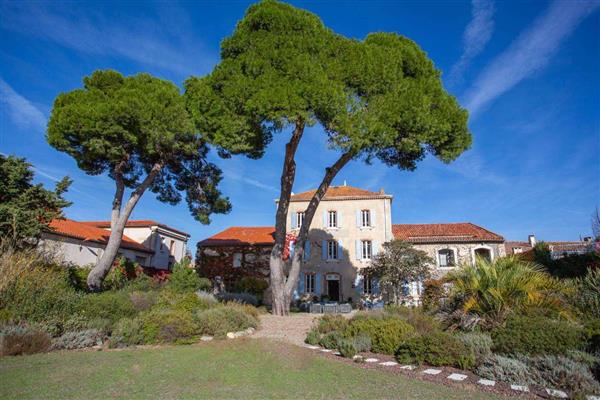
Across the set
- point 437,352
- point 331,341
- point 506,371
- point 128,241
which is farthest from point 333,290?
point 506,371

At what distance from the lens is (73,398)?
4082 mm

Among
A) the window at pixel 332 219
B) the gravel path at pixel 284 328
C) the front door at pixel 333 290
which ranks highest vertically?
the window at pixel 332 219

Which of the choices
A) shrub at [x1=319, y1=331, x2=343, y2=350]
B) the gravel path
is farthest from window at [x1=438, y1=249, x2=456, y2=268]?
shrub at [x1=319, y1=331, x2=343, y2=350]

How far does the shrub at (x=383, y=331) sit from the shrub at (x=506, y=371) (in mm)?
1812

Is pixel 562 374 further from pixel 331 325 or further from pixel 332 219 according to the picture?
pixel 332 219

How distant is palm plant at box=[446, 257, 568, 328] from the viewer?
786 centimetres

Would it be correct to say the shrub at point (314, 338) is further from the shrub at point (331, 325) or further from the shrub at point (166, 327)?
the shrub at point (166, 327)

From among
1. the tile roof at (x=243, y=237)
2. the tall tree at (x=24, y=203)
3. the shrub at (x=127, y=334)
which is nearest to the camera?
the shrub at (x=127, y=334)

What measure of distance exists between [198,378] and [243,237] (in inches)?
861

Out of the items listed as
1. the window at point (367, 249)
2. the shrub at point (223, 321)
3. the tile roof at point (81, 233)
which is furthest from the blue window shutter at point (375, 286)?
the tile roof at point (81, 233)

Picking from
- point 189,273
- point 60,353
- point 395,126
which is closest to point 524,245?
point 395,126

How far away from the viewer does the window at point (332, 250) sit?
24172 millimetres

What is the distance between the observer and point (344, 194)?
994 inches

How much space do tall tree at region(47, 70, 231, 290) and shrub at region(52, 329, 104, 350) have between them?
7.55 metres
